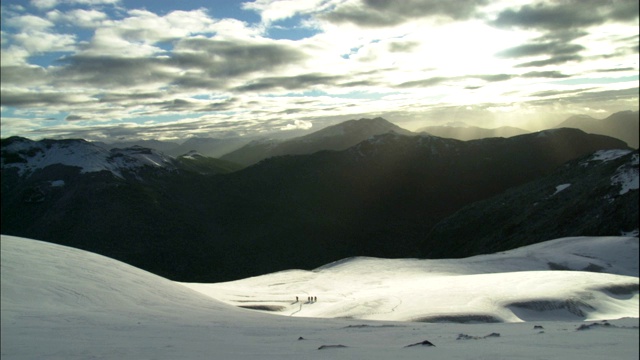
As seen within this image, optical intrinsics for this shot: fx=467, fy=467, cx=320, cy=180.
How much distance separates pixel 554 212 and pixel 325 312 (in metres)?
90.8

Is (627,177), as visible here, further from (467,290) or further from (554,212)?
(467,290)

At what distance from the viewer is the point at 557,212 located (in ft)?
324

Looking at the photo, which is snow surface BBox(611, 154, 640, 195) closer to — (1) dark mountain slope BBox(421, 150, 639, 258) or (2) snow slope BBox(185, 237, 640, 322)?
(1) dark mountain slope BBox(421, 150, 639, 258)

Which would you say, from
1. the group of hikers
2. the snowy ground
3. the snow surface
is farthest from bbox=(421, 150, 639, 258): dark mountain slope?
the group of hikers

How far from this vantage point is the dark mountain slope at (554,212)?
275 ft

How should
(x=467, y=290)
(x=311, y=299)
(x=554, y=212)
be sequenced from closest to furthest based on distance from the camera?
(x=467, y=290)
(x=311, y=299)
(x=554, y=212)

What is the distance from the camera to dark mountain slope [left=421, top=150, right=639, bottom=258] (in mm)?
83750

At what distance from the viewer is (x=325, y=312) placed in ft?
82.7

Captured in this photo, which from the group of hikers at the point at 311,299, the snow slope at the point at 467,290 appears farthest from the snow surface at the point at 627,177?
the group of hikers at the point at 311,299

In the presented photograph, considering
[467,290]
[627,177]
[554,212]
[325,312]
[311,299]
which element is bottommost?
[554,212]

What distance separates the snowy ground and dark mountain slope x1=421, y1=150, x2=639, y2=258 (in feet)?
143

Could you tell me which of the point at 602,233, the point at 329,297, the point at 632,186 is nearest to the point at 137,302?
the point at 329,297

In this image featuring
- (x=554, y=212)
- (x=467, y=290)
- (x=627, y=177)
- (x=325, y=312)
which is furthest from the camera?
(x=554, y=212)

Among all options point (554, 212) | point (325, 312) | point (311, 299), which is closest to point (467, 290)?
point (325, 312)
